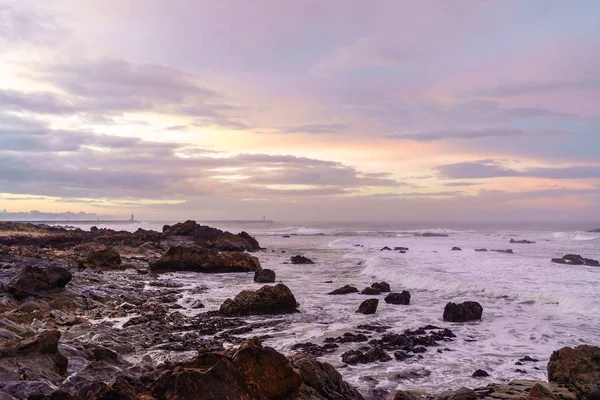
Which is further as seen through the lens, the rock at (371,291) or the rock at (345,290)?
the rock at (345,290)

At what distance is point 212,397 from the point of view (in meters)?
4.98

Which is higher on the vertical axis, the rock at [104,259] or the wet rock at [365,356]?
the rock at [104,259]

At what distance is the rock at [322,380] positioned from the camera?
6.27 meters

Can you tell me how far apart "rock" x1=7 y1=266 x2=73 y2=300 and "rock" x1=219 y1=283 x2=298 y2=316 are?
5683mm

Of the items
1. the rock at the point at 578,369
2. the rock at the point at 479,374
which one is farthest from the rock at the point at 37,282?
the rock at the point at 578,369

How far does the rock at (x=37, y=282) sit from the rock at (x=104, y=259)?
1044 centimetres

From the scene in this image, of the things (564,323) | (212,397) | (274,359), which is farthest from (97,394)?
(564,323)

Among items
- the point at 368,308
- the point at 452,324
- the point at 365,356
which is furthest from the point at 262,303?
the point at 452,324

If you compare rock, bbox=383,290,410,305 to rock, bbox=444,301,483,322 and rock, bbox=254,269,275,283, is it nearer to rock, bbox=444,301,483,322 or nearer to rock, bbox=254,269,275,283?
rock, bbox=444,301,483,322

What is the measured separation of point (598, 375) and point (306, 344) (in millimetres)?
6217

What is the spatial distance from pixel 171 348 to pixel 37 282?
6887 millimetres

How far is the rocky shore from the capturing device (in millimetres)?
5469

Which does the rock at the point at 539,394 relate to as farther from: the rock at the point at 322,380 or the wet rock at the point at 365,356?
the wet rock at the point at 365,356

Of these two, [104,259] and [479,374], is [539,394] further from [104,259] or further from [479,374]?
[104,259]
